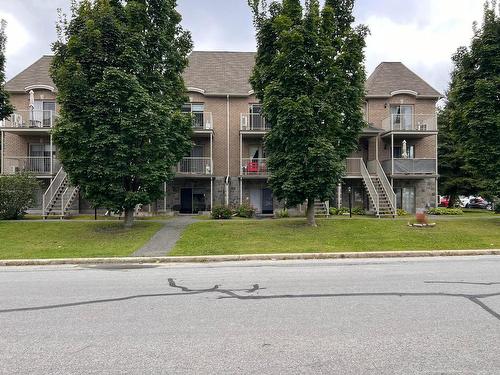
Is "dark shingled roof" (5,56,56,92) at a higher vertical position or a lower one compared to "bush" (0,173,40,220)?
higher

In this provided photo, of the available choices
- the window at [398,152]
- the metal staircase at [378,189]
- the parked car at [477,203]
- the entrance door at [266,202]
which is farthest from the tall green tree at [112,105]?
the parked car at [477,203]

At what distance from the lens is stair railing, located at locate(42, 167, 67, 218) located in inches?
932

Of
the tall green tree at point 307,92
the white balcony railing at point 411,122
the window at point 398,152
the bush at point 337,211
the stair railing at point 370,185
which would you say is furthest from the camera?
the window at point 398,152

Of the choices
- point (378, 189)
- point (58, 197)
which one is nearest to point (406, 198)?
point (378, 189)

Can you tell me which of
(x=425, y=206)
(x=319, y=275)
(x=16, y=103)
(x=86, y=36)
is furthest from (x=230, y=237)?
(x=16, y=103)

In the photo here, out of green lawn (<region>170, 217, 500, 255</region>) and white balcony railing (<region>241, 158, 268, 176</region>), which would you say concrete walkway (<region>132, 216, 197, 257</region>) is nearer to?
green lawn (<region>170, 217, 500, 255</region>)

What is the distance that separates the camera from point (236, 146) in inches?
1122

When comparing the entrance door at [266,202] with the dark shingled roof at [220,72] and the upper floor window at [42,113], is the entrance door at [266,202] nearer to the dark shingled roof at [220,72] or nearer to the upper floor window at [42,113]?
the dark shingled roof at [220,72]

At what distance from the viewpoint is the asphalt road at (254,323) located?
4387 millimetres

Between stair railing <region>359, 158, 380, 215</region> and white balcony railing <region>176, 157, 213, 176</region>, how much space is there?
9.28 meters

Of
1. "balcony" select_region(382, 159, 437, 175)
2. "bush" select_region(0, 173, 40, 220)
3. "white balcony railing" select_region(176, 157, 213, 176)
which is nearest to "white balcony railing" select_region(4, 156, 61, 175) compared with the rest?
"bush" select_region(0, 173, 40, 220)

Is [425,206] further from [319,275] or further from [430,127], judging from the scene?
[319,275]

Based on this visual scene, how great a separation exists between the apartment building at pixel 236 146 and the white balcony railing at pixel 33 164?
6 centimetres

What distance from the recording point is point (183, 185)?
28.3 m
